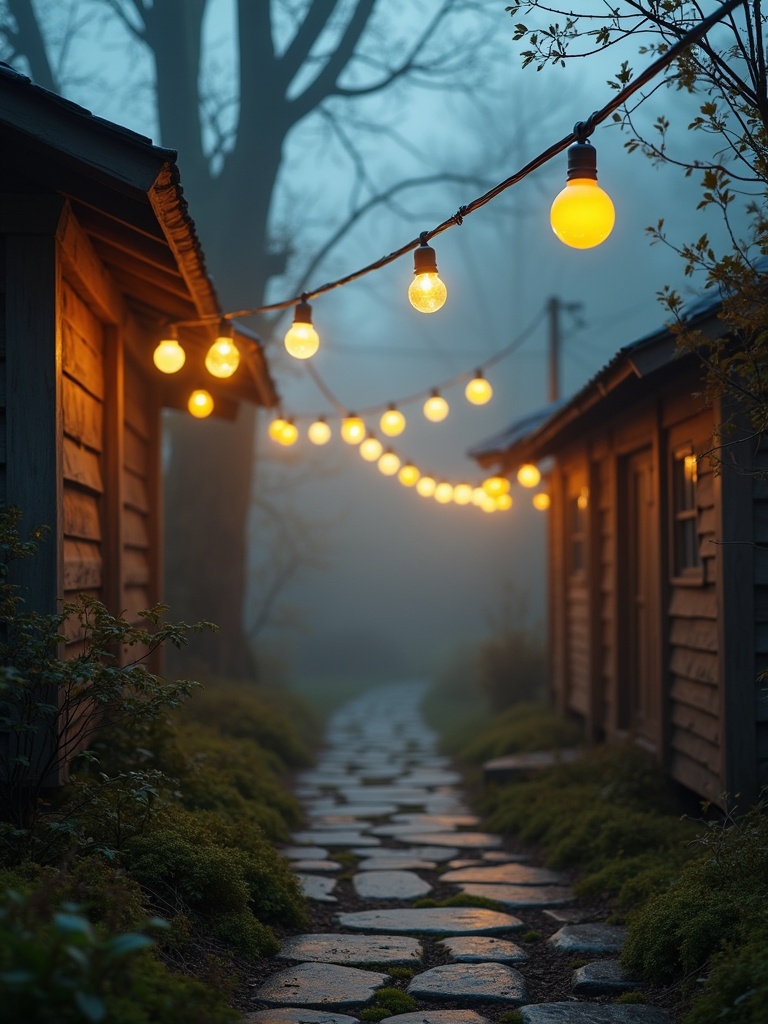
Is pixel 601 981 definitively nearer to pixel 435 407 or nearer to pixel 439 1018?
pixel 439 1018

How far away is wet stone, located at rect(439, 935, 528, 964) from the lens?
4.60 metres

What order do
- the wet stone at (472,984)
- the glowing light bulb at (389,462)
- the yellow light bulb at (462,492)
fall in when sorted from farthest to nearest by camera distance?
1. the yellow light bulb at (462,492)
2. the glowing light bulb at (389,462)
3. the wet stone at (472,984)

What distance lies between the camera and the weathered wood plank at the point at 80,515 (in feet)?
17.7

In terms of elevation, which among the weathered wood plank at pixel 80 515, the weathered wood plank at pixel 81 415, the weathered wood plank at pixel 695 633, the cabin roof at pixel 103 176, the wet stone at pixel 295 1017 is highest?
the cabin roof at pixel 103 176

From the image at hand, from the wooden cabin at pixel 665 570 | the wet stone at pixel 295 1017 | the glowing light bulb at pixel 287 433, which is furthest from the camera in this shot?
the glowing light bulb at pixel 287 433

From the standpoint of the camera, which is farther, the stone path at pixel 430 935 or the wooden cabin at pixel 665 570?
the wooden cabin at pixel 665 570

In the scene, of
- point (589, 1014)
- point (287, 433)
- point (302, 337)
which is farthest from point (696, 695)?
point (287, 433)

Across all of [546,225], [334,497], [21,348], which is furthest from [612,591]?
[334,497]

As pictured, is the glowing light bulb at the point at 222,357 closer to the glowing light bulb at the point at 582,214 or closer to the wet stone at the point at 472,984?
the glowing light bulb at the point at 582,214

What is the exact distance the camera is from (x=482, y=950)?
4742 mm

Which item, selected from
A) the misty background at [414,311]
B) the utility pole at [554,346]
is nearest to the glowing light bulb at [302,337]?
the misty background at [414,311]

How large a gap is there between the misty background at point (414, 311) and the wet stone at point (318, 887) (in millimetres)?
4926

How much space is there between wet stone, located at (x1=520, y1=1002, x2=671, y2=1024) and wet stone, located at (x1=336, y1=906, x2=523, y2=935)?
117 cm

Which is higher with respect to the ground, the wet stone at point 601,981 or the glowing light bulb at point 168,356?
the glowing light bulb at point 168,356
